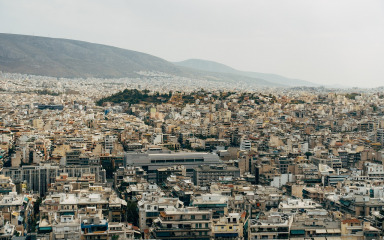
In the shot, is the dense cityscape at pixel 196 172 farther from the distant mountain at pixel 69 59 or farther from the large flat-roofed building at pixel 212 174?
the distant mountain at pixel 69 59

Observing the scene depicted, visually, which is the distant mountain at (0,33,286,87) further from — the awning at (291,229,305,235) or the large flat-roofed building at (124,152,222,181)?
the awning at (291,229,305,235)

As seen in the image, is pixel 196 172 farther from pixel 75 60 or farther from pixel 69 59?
pixel 75 60

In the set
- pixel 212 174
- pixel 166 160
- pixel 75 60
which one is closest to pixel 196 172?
pixel 212 174

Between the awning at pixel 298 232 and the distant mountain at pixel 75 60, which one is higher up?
the distant mountain at pixel 75 60

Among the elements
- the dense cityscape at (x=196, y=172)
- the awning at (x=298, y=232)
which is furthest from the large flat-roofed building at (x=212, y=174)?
the awning at (x=298, y=232)

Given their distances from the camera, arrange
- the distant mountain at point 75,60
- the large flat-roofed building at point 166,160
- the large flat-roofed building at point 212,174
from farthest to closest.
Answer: the distant mountain at point 75,60
the large flat-roofed building at point 166,160
the large flat-roofed building at point 212,174

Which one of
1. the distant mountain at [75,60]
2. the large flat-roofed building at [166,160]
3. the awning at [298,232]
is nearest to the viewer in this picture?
the awning at [298,232]

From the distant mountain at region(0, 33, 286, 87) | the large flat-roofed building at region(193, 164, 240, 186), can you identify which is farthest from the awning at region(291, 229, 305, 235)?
the distant mountain at region(0, 33, 286, 87)

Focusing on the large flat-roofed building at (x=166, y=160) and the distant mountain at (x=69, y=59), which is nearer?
the large flat-roofed building at (x=166, y=160)

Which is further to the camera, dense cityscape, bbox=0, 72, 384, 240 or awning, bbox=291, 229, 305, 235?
dense cityscape, bbox=0, 72, 384, 240
